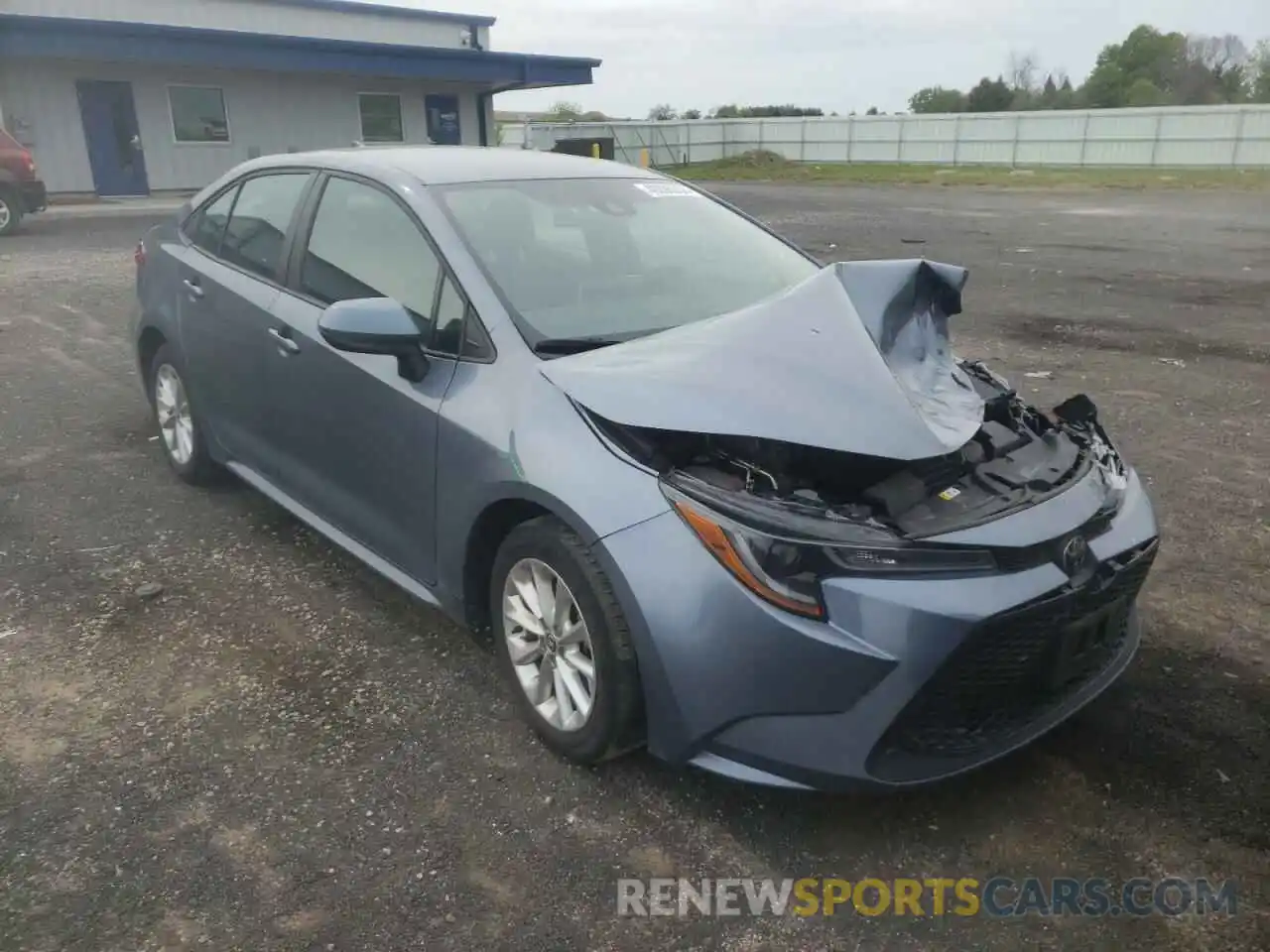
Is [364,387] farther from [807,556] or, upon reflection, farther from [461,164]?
[807,556]

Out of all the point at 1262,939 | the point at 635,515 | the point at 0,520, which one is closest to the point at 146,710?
the point at 635,515

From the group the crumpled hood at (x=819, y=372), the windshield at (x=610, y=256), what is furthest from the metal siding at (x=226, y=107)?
the crumpled hood at (x=819, y=372)

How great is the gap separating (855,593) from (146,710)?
228 centimetres

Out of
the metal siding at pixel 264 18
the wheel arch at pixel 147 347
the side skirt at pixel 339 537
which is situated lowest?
the side skirt at pixel 339 537

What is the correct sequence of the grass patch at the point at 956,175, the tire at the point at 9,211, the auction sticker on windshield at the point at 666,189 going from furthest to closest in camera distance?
the grass patch at the point at 956,175 → the tire at the point at 9,211 → the auction sticker on windshield at the point at 666,189

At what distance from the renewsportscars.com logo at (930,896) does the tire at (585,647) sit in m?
0.39

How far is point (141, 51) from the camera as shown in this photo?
20.8 metres

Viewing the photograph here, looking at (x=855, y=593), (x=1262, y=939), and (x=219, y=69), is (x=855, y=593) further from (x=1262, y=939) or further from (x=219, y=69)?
(x=219, y=69)

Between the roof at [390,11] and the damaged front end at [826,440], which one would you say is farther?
the roof at [390,11]

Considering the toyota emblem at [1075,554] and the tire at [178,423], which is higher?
the toyota emblem at [1075,554]

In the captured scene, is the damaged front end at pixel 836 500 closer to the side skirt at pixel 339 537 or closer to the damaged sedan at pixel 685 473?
the damaged sedan at pixel 685 473

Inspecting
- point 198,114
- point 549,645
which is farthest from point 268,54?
point 549,645

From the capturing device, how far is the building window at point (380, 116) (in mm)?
26141

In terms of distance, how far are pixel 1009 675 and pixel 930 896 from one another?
562mm
